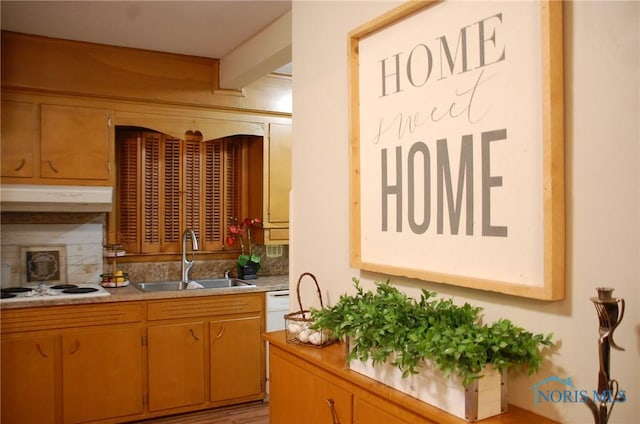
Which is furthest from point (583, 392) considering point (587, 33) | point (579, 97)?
point (587, 33)

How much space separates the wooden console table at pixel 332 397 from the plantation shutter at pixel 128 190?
8.32 feet

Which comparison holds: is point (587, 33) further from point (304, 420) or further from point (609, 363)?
point (304, 420)

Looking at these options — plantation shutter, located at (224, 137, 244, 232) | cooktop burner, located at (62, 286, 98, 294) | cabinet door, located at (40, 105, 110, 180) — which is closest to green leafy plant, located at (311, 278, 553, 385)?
cooktop burner, located at (62, 286, 98, 294)

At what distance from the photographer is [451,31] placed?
1.57 m

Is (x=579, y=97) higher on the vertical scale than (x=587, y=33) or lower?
lower

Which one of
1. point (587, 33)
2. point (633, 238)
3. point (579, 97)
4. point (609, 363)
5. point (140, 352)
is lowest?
point (140, 352)

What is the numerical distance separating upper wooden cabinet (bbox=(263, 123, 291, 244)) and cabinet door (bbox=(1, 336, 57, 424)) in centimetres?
174

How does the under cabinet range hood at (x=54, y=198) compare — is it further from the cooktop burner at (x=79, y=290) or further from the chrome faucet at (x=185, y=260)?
the chrome faucet at (x=185, y=260)

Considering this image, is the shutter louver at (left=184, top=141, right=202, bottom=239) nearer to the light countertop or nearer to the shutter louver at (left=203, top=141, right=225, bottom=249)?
the shutter louver at (left=203, top=141, right=225, bottom=249)

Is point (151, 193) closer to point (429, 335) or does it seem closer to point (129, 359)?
point (129, 359)

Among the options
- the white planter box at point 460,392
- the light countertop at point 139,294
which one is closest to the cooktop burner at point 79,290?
the light countertop at point 139,294

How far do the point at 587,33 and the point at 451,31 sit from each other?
0.41 meters

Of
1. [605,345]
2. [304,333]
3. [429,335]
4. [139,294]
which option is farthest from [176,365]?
[605,345]

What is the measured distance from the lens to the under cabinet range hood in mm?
3553
